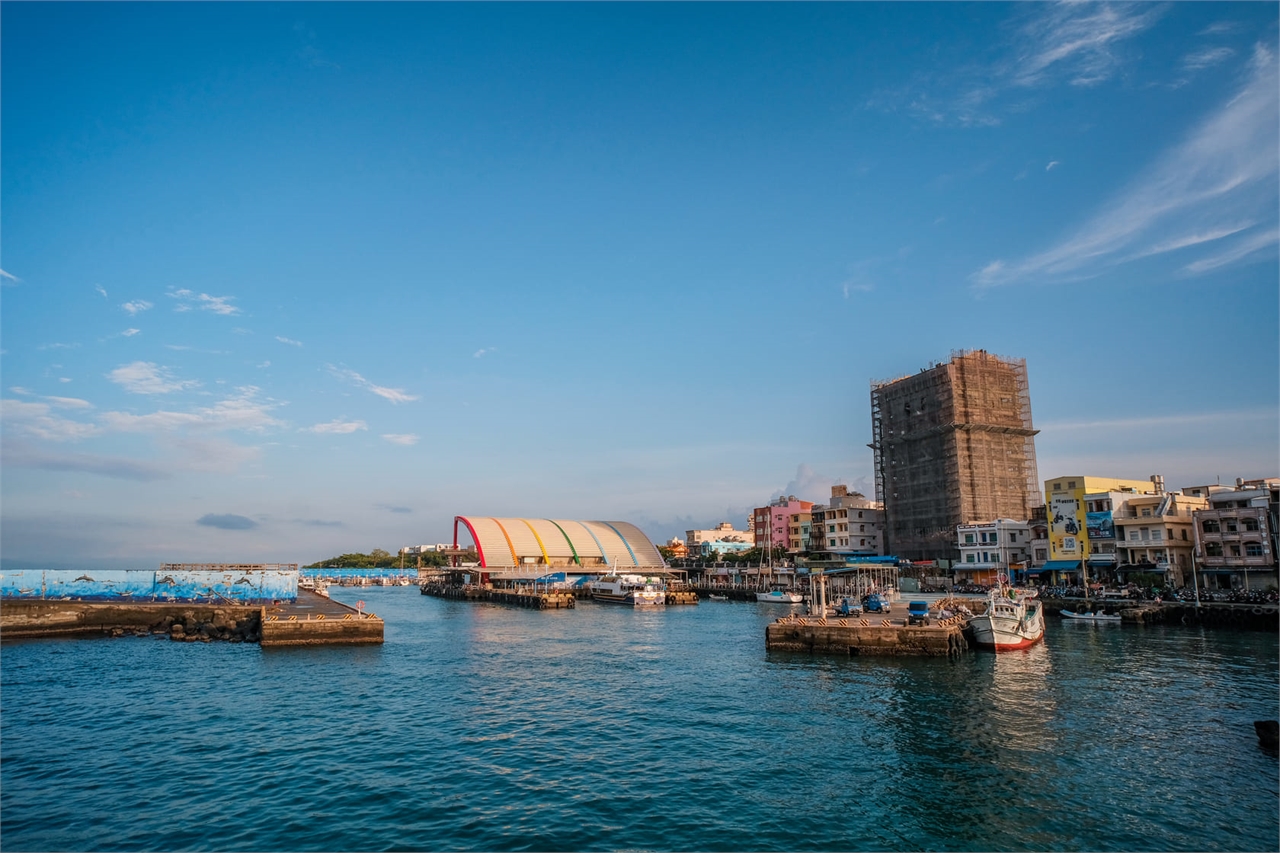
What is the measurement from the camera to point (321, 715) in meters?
29.0

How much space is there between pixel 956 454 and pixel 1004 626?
63.0 metres

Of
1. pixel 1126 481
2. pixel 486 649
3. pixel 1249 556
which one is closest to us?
pixel 486 649

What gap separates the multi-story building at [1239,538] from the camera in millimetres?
62594

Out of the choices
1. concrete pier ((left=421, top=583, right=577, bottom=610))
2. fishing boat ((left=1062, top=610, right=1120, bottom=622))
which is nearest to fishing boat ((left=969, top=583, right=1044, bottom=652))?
fishing boat ((left=1062, top=610, right=1120, bottom=622))

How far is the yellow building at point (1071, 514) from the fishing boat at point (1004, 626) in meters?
37.4

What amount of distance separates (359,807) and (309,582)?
5513 inches

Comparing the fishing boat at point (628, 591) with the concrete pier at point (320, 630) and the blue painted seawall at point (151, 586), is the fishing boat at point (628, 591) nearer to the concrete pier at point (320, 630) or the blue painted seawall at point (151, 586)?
the blue painted seawall at point (151, 586)

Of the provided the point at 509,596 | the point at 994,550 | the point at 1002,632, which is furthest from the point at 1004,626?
the point at 509,596

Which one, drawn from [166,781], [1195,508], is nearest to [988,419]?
[1195,508]

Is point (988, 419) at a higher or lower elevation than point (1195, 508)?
higher

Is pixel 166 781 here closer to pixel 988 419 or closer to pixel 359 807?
pixel 359 807

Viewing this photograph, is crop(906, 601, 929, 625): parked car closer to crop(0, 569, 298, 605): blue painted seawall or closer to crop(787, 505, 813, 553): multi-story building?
crop(0, 569, 298, 605): blue painted seawall

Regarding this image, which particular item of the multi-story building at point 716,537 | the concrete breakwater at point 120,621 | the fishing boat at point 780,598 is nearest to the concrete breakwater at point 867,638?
the concrete breakwater at point 120,621

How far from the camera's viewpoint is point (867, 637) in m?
45.0
